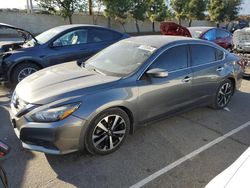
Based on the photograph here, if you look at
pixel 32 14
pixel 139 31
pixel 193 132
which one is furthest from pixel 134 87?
pixel 139 31

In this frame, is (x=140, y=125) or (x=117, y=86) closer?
(x=117, y=86)

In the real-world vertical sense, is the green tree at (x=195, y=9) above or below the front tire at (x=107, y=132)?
above

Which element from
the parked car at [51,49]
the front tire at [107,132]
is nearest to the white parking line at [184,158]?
the front tire at [107,132]

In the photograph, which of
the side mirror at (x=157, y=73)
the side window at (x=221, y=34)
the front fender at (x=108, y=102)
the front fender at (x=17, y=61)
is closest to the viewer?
the front fender at (x=108, y=102)

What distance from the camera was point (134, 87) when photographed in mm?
3213

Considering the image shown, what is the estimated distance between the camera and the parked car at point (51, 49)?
5473 millimetres

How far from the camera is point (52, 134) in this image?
2693mm

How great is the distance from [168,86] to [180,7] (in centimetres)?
2750

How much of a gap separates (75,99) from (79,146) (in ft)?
1.93

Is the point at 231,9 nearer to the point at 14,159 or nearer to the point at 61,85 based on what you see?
the point at 61,85

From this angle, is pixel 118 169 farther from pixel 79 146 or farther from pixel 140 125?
pixel 140 125

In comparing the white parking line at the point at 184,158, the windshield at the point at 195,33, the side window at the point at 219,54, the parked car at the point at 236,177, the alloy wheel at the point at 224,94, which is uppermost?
the side window at the point at 219,54

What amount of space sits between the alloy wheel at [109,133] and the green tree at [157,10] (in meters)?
24.4

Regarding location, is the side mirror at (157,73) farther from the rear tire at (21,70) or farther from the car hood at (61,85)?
the rear tire at (21,70)
